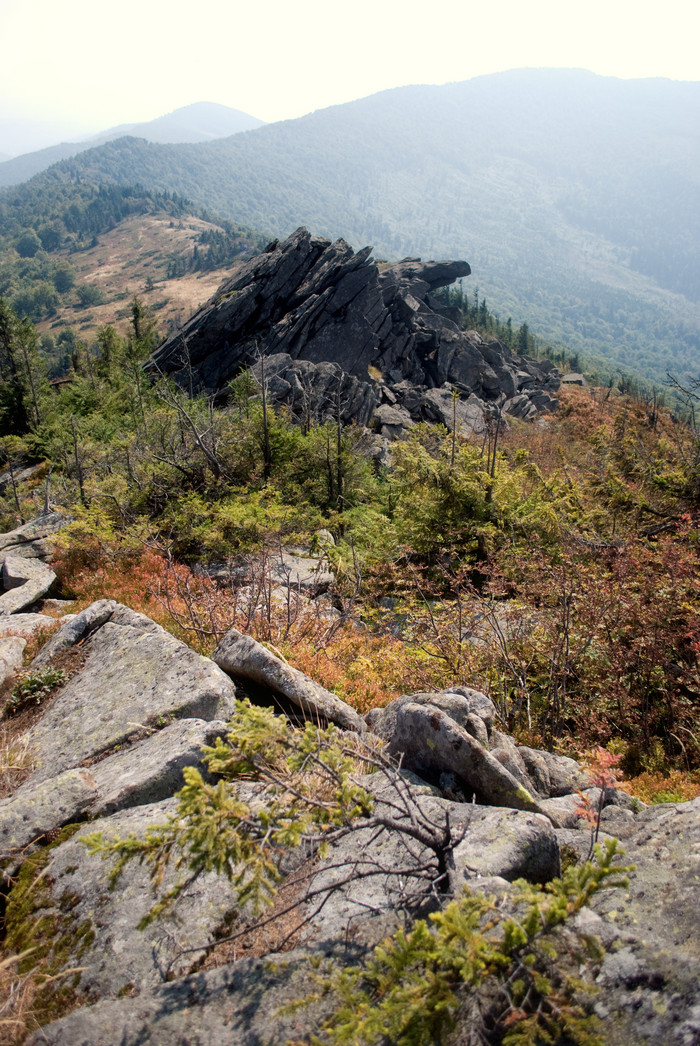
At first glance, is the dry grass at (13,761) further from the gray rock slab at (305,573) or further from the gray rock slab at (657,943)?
the gray rock slab at (305,573)

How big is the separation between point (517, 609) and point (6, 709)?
629cm

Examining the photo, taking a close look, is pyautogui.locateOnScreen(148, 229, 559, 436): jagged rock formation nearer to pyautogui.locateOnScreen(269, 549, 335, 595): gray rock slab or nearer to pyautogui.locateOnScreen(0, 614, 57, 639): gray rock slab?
pyautogui.locateOnScreen(269, 549, 335, 595): gray rock slab

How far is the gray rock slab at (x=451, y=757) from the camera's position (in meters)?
3.68

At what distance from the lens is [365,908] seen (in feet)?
8.66

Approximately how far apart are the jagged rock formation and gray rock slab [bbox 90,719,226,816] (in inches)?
1168

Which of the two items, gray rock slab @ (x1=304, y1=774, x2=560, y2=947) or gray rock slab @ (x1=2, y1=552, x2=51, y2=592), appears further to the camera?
gray rock slab @ (x1=2, y1=552, x2=51, y2=592)

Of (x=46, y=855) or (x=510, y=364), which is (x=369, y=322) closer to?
(x=510, y=364)

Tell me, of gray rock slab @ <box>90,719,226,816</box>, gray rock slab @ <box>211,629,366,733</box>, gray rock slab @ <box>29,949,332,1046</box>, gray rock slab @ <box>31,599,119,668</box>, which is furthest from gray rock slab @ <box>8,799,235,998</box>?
gray rock slab @ <box>31,599,119,668</box>

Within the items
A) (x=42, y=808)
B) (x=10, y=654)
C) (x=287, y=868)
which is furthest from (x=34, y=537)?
(x=287, y=868)

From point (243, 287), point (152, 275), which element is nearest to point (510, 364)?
point (243, 287)

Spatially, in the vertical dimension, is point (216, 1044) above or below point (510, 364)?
above

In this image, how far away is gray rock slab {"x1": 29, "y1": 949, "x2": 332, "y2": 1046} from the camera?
6.79 feet

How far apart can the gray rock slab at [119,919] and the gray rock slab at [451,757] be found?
1.57m

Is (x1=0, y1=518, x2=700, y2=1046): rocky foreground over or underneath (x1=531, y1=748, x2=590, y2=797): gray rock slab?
over
